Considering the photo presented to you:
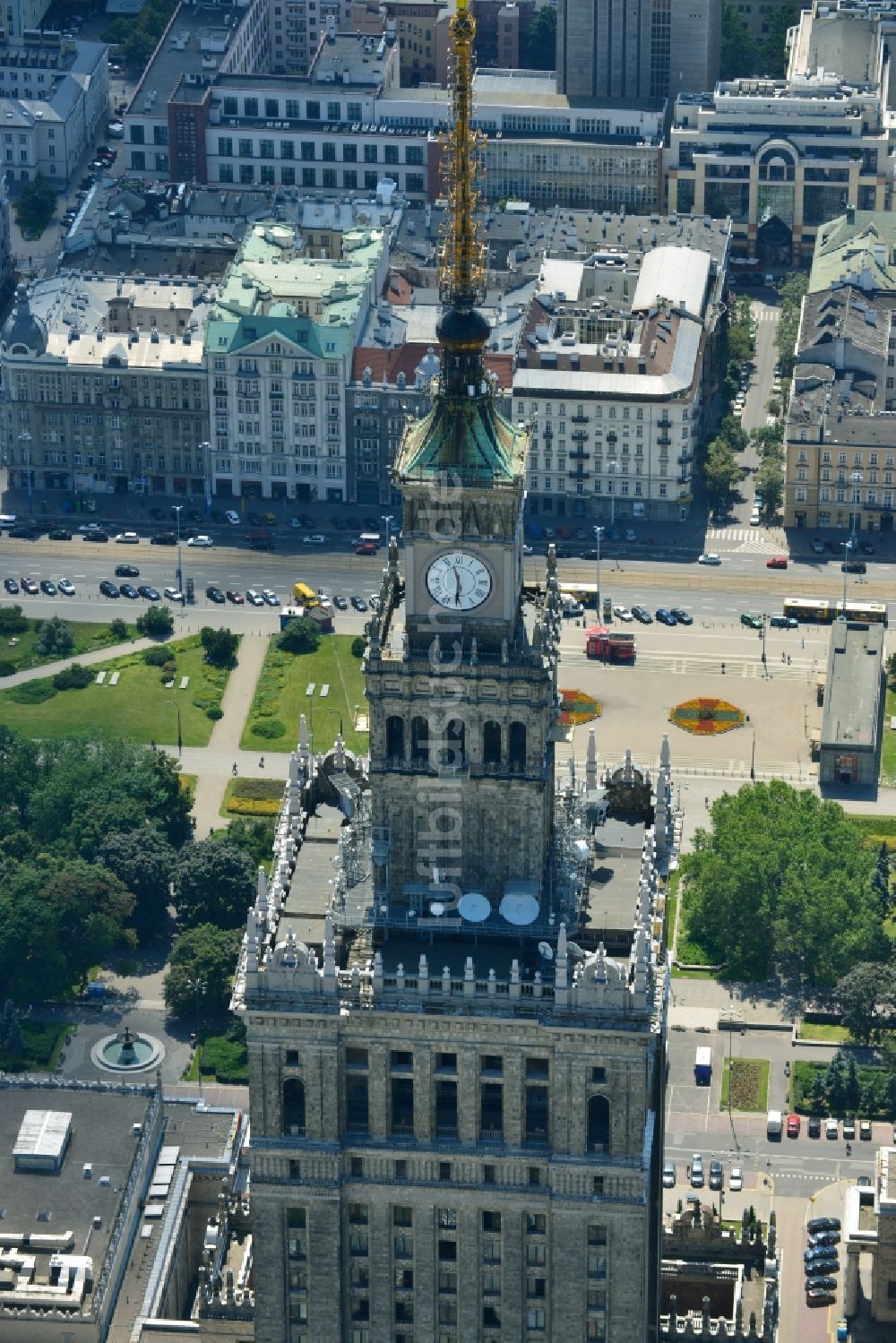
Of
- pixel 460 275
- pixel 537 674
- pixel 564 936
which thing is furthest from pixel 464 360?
pixel 564 936

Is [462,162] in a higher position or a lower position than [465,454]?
higher

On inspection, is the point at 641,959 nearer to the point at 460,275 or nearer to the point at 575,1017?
the point at 575,1017

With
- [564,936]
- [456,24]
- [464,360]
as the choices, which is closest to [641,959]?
[564,936]

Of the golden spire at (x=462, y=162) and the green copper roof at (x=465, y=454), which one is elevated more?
the golden spire at (x=462, y=162)

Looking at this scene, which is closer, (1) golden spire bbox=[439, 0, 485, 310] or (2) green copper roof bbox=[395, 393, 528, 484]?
(1) golden spire bbox=[439, 0, 485, 310]

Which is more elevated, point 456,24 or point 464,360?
point 456,24

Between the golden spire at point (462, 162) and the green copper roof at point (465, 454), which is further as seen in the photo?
the green copper roof at point (465, 454)

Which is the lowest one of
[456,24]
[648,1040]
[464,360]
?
[648,1040]

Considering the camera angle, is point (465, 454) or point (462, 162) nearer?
point (462, 162)

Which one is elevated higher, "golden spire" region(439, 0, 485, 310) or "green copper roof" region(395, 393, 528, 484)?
"golden spire" region(439, 0, 485, 310)
